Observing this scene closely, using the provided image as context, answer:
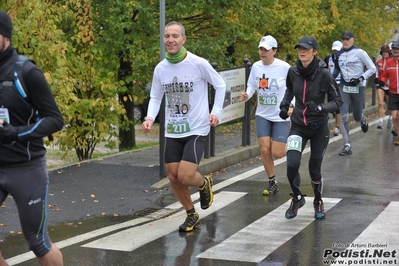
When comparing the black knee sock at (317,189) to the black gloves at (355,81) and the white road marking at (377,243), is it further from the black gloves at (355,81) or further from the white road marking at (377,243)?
the black gloves at (355,81)

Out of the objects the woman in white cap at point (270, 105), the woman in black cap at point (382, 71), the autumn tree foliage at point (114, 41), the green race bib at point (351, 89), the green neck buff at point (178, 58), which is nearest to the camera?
the green neck buff at point (178, 58)

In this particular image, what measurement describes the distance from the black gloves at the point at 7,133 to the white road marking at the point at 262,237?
251 cm

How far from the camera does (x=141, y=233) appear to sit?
25.4ft

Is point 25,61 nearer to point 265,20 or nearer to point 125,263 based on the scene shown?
point 125,263

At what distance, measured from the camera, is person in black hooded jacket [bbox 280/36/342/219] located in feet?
26.7

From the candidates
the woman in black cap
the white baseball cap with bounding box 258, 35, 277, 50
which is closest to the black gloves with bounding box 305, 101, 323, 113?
the white baseball cap with bounding box 258, 35, 277, 50

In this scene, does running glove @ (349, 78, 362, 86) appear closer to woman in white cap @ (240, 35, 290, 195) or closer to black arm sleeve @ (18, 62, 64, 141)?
woman in white cap @ (240, 35, 290, 195)

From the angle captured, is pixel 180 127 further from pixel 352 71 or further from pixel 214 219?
pixel 352 71

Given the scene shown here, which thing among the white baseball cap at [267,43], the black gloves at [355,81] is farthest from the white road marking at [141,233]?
the black gloves at [355,81]

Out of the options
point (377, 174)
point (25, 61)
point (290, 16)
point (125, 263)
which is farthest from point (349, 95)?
point (25, 61)

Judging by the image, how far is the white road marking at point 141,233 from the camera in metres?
7.19

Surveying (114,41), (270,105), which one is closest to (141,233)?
(270,105)

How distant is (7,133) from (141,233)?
314cm

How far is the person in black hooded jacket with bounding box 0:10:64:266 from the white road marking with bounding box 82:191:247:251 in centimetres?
204
